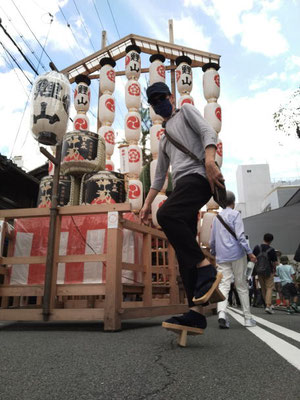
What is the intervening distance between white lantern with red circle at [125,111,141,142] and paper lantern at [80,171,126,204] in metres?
5.84

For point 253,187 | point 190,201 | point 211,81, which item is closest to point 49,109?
point 190,201

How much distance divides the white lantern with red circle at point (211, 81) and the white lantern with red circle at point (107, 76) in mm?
3120

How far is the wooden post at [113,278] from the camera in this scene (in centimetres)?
290

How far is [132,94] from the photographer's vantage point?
10.7m

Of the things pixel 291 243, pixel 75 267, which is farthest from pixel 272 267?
pixel 291 243

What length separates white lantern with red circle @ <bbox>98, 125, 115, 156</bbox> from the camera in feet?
34.1

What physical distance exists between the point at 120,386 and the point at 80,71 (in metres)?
12.5

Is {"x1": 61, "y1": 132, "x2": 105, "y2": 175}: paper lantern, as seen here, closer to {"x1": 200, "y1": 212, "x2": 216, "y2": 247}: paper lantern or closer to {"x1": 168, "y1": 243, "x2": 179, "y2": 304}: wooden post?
{"x1": 168, "y1": 243, "x2": 179, "y2": 304}: wooden post

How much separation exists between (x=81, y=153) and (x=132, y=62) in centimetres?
715

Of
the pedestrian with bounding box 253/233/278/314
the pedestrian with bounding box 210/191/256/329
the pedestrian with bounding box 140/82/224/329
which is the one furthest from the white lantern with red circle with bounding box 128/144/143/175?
the pedestrian with bounding box 140/82/224/329

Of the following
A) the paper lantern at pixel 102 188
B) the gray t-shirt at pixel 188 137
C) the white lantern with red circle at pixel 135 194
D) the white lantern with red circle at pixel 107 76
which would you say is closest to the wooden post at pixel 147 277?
the paper lantern at pixel 102 188

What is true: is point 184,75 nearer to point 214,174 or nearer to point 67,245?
point 67,245

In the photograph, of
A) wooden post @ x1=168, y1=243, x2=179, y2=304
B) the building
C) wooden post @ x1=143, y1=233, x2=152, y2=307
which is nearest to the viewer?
wooden post @ x1=143, y1=233, x2=152, y2=307

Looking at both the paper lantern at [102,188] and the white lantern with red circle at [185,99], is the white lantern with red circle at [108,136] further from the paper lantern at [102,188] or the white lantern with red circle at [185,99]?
the paper lantern at [102,188]
